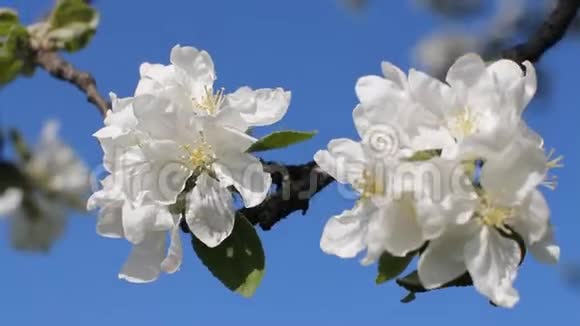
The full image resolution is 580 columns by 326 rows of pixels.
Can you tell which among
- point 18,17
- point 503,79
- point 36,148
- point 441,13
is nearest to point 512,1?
point 441,13

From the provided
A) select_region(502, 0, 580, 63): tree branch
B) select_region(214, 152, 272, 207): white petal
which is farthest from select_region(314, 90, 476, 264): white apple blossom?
select_region(502, 0, 580, 63): tree branch

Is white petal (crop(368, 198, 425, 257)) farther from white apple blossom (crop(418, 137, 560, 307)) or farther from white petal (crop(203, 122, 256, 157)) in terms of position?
white petal (crop(203, 122, 256, 157))

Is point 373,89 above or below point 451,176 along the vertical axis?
above

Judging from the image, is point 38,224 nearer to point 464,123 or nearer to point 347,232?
point 347,232

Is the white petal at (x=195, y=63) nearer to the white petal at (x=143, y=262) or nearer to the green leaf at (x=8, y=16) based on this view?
the white petal at (x=143, y=262)

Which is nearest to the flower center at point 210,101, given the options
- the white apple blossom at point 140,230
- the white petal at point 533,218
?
the white apple blossom at point 140,230

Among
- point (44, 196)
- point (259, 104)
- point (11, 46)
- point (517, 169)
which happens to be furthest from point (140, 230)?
point (44, 196)
